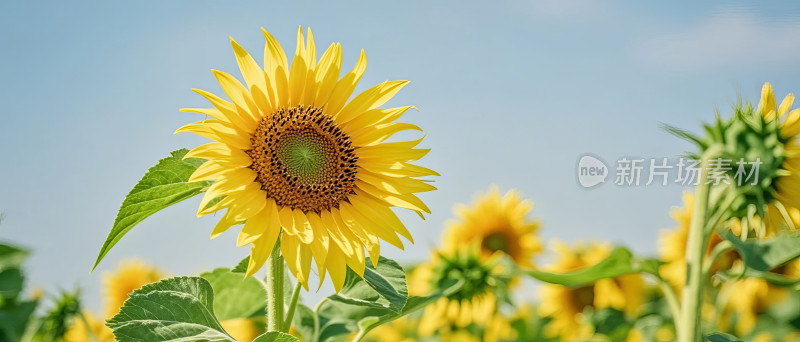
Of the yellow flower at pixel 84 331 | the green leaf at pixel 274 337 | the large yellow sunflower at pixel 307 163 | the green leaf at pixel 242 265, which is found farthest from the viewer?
the yellow flower at pixel 84 331

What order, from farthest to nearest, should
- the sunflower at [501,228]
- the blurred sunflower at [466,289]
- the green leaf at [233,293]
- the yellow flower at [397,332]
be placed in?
the yellow flower at [397,332], the sunflower at [501,228], the blurred sunflower at [466,289], the green leaf at [233,293]

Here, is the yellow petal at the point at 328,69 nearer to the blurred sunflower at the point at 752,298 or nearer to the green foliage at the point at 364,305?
the green foliage at the point at 364,305

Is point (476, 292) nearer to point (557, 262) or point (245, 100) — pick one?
point (557, 262)

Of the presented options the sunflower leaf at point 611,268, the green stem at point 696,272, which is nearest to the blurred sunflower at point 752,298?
the green stem at point 696,272

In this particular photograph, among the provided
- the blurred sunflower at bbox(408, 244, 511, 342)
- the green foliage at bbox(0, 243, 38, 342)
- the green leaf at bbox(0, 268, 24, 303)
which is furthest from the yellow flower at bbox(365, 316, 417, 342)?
the green leaf at bbox(0, 268, 24, 303)

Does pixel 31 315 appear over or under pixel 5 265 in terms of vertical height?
under

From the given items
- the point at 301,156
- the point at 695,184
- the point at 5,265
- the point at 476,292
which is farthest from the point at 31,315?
the point at 695,184
